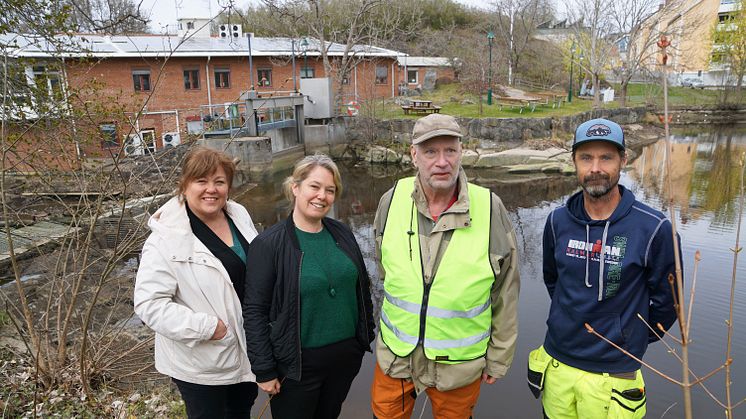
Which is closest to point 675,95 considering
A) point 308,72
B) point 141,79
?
point 308,72

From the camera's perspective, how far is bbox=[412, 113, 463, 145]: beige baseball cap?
92.6 inches

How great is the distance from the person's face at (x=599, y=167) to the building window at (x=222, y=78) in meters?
21.8

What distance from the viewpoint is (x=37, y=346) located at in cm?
343

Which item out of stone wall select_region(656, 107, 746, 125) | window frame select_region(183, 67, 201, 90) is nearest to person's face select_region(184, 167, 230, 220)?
window frame select_region(183, 67, 201, 90)

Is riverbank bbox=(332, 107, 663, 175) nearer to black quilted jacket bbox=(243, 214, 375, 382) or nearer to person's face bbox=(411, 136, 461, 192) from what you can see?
person's face bbox=(411, 136, 461, 192)

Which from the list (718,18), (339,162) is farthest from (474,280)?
(718,18)

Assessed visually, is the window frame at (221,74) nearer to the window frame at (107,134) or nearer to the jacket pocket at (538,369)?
the window frame at (107,134)

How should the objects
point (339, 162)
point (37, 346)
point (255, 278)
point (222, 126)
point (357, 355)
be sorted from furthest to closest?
point (339, 162), point (222, 126), point (37, 346), point (357, 355), point (255, 278)

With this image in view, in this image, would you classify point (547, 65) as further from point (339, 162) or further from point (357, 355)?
point (357, 355)

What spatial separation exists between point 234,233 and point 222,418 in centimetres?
96

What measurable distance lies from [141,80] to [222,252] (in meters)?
20.2

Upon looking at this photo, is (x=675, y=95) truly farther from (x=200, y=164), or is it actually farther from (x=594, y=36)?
(x=200, y=164)

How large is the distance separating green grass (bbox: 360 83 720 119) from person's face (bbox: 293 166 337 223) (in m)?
15.5

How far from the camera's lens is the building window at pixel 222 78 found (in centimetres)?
2177
